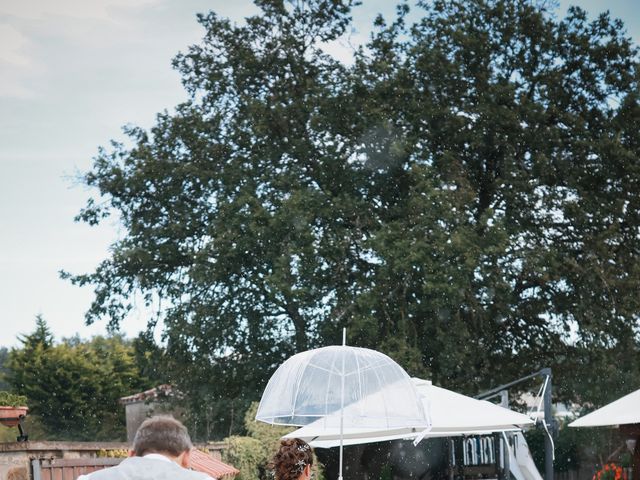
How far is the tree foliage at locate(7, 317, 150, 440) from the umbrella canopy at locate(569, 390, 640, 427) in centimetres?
2602

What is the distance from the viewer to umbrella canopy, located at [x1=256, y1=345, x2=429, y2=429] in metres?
7.83

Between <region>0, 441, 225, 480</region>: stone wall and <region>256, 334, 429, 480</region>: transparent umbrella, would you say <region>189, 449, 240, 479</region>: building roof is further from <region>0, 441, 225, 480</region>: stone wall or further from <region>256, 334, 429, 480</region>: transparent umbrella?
<region>256, 334, 429, 480</region>: transparent umbrella

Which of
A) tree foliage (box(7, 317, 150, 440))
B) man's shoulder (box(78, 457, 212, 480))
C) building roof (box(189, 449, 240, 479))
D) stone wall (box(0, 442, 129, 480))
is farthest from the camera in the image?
tree foliage (box(7, 317, 150, 440))

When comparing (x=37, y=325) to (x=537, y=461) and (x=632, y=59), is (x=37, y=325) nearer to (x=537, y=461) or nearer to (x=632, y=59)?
(x=537, y=461)

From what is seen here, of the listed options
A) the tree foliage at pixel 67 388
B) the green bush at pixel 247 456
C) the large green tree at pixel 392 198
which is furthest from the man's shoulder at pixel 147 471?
the tree foliage at pixel 67 388

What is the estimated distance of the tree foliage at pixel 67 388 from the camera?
32125 millimetres

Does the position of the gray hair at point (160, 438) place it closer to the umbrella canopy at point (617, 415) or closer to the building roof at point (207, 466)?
Result: the umbrella canopy at point (617, 415)

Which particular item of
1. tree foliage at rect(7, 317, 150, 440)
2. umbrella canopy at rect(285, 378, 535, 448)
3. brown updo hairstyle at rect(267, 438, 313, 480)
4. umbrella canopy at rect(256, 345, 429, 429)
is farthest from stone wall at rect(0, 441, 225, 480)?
tree foliage at rect(7, 317, 150, 440)

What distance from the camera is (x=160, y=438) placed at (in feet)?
10.2

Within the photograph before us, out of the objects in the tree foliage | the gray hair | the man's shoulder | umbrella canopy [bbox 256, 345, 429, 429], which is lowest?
the man's shoulder

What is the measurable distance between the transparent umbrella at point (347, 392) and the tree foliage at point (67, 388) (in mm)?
25500

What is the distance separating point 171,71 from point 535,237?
1015 centimetres

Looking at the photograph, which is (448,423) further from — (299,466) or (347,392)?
(299,466)

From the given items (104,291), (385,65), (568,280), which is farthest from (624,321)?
(104,291)
